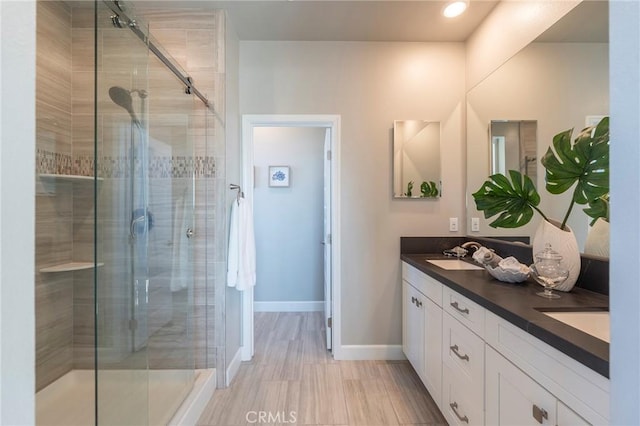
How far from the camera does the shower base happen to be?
1289mm

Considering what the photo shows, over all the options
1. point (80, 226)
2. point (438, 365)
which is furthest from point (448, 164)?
point (80, 226)

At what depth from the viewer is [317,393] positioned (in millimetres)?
1896

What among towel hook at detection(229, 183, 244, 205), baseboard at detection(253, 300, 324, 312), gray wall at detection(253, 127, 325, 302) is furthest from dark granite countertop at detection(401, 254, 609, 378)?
baseboard at detection(253, 300, 324, 312)

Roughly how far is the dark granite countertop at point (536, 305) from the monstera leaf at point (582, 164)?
0.43m

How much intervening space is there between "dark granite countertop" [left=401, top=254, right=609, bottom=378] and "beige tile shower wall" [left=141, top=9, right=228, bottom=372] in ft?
5.01

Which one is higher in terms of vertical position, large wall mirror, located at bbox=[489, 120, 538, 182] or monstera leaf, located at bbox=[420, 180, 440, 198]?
large wall mirror, located at bbox=[489, 120, 538, 182]

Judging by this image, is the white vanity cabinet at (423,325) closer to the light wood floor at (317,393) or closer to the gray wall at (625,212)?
the light wood floor at (317,393)

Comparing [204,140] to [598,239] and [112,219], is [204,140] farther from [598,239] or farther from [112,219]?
[598,239]

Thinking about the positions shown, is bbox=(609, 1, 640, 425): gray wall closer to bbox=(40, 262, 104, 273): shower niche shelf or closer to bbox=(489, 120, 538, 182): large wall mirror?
bbox=(489, 120, 538, 182): large wall mirror

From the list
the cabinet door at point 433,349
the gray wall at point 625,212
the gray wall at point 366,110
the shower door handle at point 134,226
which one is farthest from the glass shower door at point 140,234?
the gray wall at point 625,212

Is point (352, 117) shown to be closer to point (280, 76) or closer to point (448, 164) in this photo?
point (280, 76)

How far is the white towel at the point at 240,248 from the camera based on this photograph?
2.14 m

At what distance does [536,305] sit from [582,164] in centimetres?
72

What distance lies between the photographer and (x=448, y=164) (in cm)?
241
